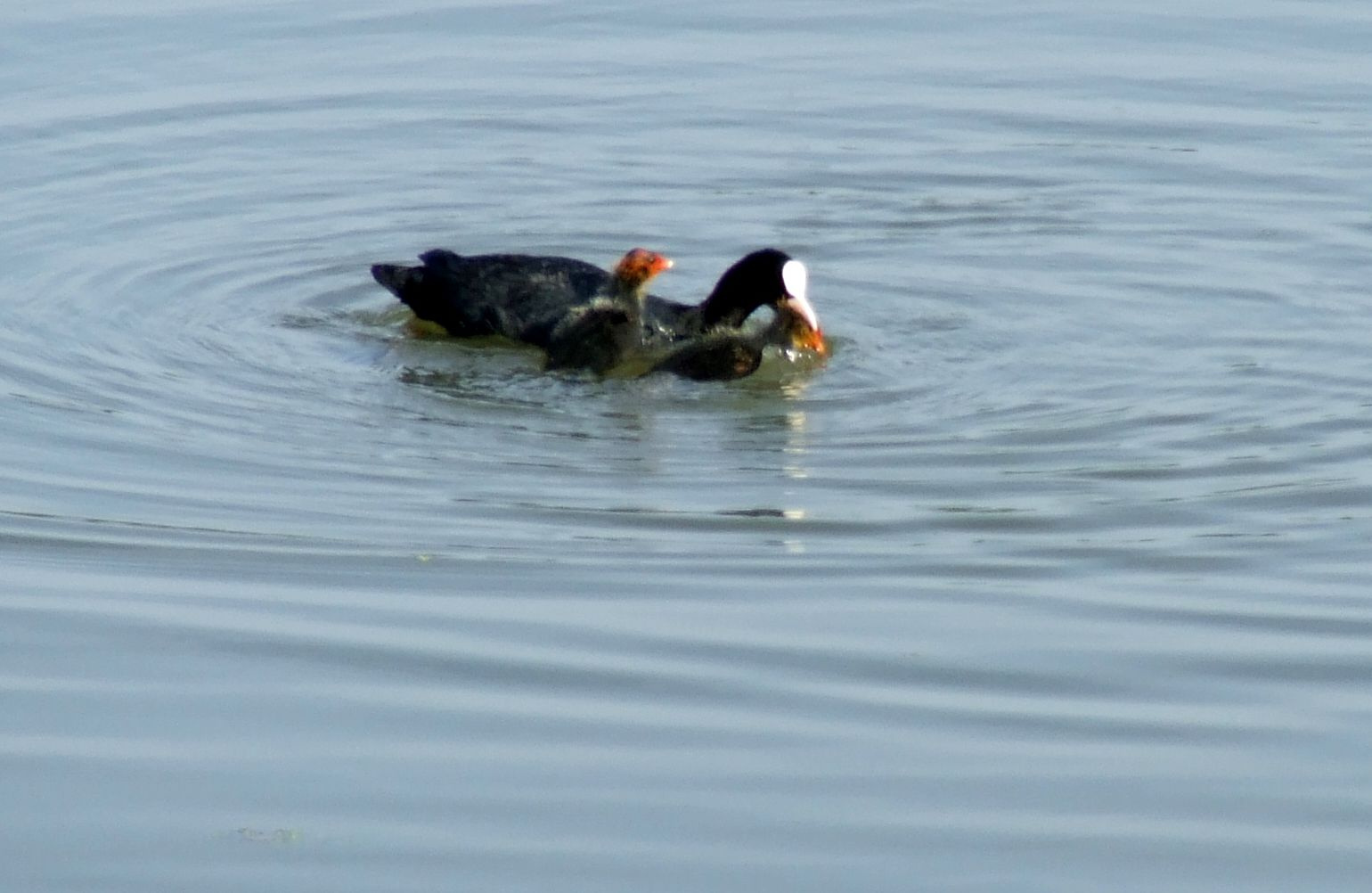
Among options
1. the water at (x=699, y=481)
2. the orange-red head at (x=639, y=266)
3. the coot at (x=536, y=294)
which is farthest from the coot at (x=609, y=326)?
the water at (x=699, y=481)

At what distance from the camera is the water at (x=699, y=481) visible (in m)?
4.85

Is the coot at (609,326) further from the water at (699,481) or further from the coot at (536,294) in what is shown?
the water at (699,481)

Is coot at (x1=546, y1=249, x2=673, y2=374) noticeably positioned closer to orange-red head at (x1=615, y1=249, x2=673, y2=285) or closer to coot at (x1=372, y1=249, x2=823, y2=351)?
orange-red head at (x1=615, y1=249, x2=673, y2=285)

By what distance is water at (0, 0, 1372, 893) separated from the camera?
15.9 ft

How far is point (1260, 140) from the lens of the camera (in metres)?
14.2

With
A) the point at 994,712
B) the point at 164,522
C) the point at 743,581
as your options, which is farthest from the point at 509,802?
the point at 164,522

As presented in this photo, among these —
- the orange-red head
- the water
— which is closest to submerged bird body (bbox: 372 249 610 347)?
the water

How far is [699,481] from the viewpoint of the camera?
27.0 ft

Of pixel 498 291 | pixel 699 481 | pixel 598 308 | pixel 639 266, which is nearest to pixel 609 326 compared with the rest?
pixel 598 308

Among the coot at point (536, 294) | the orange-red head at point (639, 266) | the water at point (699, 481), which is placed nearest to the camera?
the water at point (699, 481)

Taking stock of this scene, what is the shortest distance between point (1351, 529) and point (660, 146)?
7.88 metres

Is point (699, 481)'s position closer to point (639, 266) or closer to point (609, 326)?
point (609, 326)

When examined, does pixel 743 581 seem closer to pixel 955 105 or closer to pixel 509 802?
pixel 509 802

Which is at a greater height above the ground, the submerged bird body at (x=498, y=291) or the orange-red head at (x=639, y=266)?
the orange-red head at (x=639, y=266)
